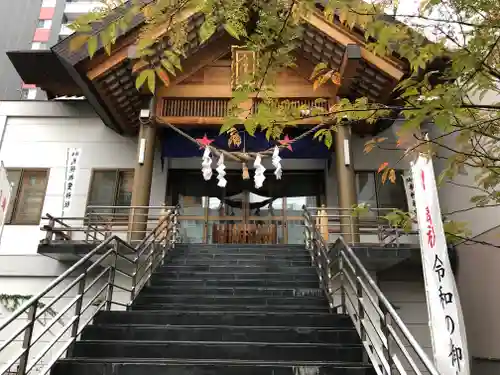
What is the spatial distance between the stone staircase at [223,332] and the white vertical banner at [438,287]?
2.36 feet

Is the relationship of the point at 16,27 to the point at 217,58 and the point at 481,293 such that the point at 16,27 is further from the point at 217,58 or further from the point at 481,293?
the point at 481,293

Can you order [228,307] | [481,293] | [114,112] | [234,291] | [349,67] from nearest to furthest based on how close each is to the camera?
[228,307] → [234,291] → [481,293] → [349,67] → [114,112]

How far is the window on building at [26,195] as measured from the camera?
354 inches

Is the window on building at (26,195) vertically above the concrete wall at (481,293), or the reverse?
the window on building at (26,195)

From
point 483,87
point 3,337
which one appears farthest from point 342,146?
point 3,337

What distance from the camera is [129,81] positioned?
8.16 m

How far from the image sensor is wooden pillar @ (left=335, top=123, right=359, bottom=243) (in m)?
7.64

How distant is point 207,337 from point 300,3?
3488mm

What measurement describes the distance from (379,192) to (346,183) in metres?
1.57

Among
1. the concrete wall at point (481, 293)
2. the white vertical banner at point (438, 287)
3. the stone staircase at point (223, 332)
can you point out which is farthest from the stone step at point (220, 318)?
the concrete wall at point (481, 293)

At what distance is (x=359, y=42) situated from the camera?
24.5 feet

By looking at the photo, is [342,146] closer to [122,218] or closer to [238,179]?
[238,179]

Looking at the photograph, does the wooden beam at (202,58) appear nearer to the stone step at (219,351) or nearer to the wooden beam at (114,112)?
the wooden beam at (114,112)

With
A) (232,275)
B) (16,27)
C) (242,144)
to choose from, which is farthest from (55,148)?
(16,27)
